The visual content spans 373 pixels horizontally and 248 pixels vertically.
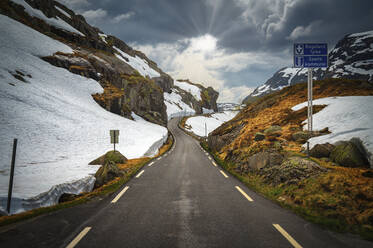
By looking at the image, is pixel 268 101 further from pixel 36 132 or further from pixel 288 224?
pixel 36 132

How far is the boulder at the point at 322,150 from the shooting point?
8.24m

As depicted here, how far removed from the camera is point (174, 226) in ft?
14.3

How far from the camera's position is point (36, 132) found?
58.5ft

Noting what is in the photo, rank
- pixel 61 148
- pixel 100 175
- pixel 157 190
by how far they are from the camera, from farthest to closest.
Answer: pixel 61 148 < pixel 100 175 < pixel 157 190

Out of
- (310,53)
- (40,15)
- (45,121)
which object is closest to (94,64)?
(45,121)

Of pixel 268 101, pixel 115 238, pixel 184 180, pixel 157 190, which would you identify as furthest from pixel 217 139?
pixel 115 238

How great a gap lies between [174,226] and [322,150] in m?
7.98

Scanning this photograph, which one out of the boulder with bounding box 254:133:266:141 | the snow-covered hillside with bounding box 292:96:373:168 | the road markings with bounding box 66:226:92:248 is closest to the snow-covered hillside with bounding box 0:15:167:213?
the road markings with bounding box 66:226:92:248

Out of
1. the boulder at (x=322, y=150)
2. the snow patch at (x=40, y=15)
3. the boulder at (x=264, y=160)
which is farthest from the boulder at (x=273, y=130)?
the snow patch at (x=40, y=15)

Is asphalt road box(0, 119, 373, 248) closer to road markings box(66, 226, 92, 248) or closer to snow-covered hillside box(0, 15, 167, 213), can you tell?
road markings box(66, 226, 92, 248)

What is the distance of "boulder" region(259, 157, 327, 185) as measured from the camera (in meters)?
6.88

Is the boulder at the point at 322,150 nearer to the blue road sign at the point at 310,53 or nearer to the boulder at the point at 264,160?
the boulder at the point at 264,160

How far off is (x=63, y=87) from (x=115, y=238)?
111 ft

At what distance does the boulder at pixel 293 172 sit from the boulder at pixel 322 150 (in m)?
1.47
